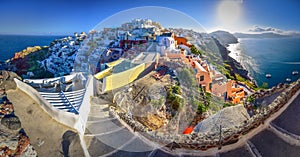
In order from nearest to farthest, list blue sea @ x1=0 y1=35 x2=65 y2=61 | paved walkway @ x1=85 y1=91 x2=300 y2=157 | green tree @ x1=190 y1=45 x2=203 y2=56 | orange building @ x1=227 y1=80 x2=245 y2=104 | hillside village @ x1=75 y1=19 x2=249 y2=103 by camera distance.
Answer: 1. paved walkway @ x1=85 y1=91 x2=300 y2=157
2. hillside village @ x1=75 y1=19 x2=249 y2=103
3. orange building @ x1=227 y1=80 x2=245 y2=104
4. green tree @ x1=190 y1=45 x2=203 y2=56
5. blue sea @ x1=0 y1=35 x2=65 y2=61

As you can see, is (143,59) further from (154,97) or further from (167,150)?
(167,150)

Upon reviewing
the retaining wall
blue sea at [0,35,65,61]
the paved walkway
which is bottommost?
blue sea at [0,35,65,61]

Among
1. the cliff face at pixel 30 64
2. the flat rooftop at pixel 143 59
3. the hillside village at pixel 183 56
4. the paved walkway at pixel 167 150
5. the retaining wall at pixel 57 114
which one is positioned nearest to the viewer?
the paved walkway at pixel 167 150

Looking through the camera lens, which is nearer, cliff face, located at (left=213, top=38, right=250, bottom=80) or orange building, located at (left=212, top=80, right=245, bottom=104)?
orange building, located at (left=212, top=80, right=245, bottom=104)

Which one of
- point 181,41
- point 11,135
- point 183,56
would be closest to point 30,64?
point 181,41

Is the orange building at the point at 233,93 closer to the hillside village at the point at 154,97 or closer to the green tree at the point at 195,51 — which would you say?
the hillside village at the point at 154,97

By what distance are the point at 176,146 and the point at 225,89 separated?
5103 millimetres

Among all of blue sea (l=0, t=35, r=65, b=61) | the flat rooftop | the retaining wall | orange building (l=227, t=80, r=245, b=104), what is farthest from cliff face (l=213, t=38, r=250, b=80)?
blue sea (l=0, t=35, r=65, b=61)

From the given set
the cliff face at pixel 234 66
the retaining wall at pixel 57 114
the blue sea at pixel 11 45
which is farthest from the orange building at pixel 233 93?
the blue sea at pixel 11 45

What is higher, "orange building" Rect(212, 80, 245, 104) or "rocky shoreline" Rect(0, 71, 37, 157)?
"rocky shoreline" Rect(0, 71, 37, 157)

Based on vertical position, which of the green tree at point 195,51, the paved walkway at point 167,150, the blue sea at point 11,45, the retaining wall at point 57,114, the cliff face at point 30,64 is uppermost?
the green tree at point 195,51

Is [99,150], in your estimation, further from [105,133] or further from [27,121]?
[27,121]

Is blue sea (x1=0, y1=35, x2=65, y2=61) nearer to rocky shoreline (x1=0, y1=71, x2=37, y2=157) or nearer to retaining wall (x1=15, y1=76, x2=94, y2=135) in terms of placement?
retaining wall (x1=15, y1=76, x2=94, y2=135)

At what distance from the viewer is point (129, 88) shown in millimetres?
4141
